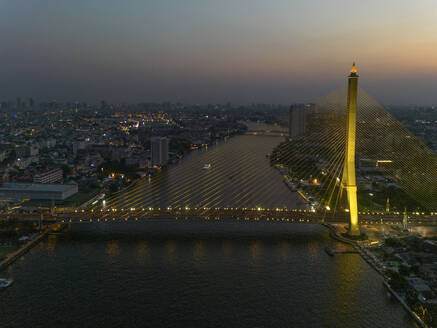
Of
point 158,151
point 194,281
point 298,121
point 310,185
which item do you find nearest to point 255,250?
point 194,281

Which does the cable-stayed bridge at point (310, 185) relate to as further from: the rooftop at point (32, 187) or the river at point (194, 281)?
the rooftop at point (32, 187)

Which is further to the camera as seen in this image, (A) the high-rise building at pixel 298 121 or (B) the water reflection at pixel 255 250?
(A) the high-rise building at pixel 298 121

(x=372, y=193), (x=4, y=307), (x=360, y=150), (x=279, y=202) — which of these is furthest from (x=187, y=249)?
(x=360, y=150)

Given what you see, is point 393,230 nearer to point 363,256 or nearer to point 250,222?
point 363,256

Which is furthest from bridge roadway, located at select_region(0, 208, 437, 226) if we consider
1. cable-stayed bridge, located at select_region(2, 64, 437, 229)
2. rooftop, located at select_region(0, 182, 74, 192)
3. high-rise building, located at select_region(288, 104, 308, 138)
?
high-rise building, located at select_region(288, 104, 308, 138)

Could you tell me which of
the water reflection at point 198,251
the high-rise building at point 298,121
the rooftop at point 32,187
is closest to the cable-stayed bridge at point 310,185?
the water reflection at point 198,251

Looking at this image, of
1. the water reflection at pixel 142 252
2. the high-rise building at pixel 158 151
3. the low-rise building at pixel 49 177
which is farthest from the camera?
the high-rise building at pixel 158 151
